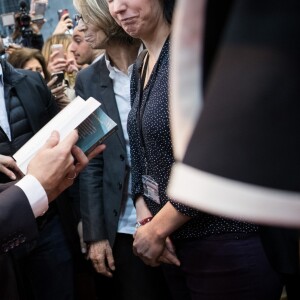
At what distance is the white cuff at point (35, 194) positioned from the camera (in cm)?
125

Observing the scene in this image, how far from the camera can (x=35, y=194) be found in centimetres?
126

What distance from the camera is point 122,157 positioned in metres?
1.79

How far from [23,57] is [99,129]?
162 cm

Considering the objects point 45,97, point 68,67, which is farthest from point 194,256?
point 68,67

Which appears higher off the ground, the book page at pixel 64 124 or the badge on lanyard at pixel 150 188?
the book page at pixel 64 124

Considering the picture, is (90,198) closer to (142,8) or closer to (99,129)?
(99,129)

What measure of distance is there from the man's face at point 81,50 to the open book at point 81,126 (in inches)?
69.4

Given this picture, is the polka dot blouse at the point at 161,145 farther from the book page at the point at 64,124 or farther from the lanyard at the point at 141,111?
the book page at the point at 64,124

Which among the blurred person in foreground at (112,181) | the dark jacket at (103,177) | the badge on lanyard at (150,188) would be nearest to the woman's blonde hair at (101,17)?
the blurred person in foreground at (112,181)

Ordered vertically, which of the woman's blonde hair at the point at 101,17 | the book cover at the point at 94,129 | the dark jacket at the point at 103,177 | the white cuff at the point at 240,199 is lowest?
the dark jacket at the point at 103,177

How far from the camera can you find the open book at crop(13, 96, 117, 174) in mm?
1359

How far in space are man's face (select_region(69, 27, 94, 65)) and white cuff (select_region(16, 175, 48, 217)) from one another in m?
1.93

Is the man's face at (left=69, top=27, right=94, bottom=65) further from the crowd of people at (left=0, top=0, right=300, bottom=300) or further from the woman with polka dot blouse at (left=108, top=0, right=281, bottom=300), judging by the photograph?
the woman with polka dot blouse at (left=108, top=0, right=281, bottom=300)

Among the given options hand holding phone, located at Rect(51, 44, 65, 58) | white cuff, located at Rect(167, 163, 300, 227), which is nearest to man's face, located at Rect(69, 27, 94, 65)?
hand holding phone, located at Rect(51, 44, 65, 58)
